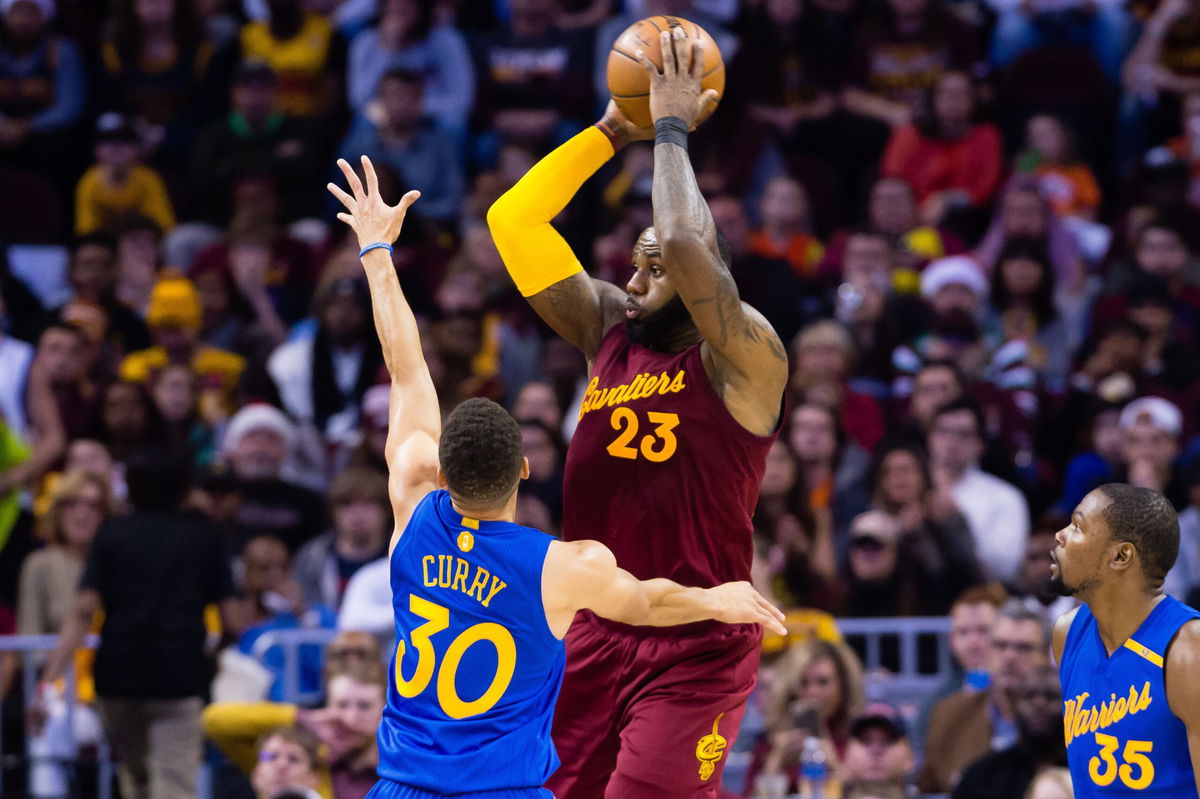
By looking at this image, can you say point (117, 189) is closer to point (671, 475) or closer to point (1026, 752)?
point (1026, 752)

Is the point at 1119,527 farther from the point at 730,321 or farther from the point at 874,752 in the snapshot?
the point at 874,752

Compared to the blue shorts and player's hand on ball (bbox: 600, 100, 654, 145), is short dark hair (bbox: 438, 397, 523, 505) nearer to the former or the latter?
the blue shorts

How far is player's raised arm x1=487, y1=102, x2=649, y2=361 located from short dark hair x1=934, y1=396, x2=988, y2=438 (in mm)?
4882

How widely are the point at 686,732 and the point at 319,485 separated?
6586 mm

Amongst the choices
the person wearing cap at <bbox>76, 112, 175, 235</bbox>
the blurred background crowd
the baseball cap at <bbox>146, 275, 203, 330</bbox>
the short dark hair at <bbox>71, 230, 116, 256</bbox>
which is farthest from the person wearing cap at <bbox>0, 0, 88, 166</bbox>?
the baseball cap at <bbox>146, 275, 203, 330</bbox>

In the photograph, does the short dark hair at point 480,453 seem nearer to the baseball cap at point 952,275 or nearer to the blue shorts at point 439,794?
the blue shorts at point 439,794

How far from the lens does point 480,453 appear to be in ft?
18.5

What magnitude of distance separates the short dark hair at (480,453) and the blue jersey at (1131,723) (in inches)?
79.6

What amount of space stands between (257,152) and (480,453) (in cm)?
1004

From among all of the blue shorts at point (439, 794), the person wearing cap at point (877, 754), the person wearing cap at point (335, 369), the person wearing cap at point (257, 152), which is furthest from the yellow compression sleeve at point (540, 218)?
the person wearing cap at point (257, 152)

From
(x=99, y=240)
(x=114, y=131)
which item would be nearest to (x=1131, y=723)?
(x=99, y=240)

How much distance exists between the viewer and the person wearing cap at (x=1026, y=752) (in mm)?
8953

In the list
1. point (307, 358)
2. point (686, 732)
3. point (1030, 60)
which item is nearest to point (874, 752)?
point (686, 732)

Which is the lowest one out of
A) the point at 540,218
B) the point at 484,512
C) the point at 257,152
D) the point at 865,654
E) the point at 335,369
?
the point at 865,654
